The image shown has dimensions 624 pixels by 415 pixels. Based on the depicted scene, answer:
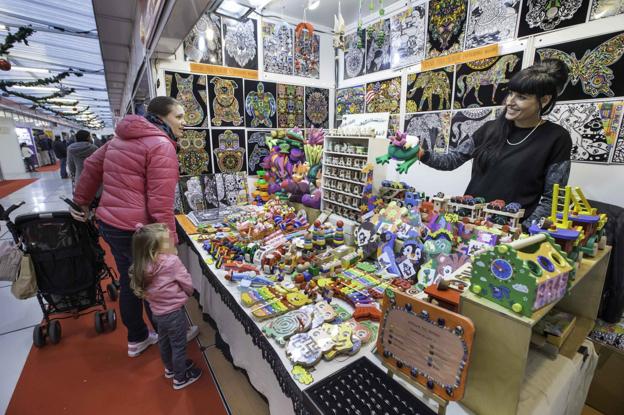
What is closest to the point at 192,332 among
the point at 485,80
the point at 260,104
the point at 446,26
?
the point at 260,104

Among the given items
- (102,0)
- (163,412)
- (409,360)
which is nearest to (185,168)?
(102,0)

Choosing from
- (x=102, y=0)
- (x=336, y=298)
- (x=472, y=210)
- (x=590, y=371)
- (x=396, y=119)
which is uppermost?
(x=102, y=0)

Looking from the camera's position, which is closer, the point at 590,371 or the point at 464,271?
the point at 464,271

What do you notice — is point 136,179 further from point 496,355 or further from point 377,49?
point 377,49

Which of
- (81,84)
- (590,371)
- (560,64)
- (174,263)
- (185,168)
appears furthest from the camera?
(81,84)

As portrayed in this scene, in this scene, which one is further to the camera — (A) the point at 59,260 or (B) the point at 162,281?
(A) the point at 59,260

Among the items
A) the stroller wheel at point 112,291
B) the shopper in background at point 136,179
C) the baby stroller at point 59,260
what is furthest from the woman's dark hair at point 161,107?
the stroller wheel at point 112,291

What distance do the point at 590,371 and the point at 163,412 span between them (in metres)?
2.39

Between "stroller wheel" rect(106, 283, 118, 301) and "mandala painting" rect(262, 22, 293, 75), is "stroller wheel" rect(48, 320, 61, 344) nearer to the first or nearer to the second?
"stroller wheel" rect(106, 283, 118, 301)

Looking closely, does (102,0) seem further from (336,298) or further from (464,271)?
(464,271)

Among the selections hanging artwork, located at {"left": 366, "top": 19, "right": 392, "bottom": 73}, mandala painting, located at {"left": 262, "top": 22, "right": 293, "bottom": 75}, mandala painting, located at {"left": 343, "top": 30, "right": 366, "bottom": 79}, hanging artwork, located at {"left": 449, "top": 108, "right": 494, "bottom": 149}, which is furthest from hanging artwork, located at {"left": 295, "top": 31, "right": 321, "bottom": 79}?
hanging artwork, located at {"left": 449, "top": 108, "right": 494, "bottom": 149}

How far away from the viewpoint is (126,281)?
211cm

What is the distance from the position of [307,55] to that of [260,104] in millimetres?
1198

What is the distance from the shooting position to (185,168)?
12.6 ft
